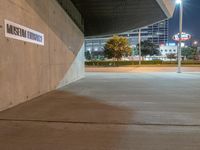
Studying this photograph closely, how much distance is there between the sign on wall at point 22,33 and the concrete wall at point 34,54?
13 centimetres

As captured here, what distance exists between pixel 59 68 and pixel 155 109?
6.99 m

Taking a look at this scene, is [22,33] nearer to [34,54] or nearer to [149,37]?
[34,54]

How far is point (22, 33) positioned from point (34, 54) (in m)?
1.26

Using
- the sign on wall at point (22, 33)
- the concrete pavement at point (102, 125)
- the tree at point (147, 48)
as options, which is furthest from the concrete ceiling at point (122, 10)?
the tree at point (147, 48)

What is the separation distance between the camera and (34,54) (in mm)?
10195

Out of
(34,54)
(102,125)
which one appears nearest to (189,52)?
(34,54)

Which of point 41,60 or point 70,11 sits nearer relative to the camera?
point 41,60

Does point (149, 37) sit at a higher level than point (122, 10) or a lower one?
higher

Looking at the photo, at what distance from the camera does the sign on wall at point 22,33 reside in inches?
321

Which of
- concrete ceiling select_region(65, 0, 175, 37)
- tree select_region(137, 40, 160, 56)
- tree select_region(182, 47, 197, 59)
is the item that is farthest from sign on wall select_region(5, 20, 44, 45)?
tree select_region(182, 47, 197, 59)

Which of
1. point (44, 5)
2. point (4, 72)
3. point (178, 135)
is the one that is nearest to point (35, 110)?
point (4, 72)

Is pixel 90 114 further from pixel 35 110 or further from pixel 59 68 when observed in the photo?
pixel 59 68

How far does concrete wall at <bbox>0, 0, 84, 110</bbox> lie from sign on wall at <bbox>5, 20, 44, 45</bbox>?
13cm

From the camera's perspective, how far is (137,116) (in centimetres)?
690
